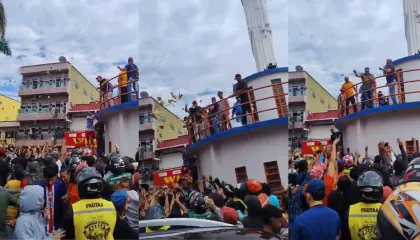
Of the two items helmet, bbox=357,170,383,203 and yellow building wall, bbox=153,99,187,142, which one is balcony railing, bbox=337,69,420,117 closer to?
helmet, bbox=357,170,383,203

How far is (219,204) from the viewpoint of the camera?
3.07 meters

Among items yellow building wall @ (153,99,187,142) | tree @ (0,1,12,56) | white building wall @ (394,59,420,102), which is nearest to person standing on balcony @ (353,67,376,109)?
white building wall @ (394,59,420,102)

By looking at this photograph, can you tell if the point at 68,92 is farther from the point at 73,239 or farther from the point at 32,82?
the point at 73,239

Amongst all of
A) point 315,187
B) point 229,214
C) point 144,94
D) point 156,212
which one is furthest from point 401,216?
point 144,94

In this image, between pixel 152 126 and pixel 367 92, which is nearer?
pixel 367 92

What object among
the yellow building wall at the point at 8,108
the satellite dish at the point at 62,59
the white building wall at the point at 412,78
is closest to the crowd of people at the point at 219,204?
the white building wall at the point at 412,78

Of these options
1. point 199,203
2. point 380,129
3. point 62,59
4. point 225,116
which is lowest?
point 199,203

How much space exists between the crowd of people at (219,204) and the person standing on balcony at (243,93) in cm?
40

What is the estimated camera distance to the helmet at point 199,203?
3113 mm

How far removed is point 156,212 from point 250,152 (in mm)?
894

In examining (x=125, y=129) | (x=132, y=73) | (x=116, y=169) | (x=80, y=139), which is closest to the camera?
(x=125, y=129)

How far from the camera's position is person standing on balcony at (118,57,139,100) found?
11.3ft

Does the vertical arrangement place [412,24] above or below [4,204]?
above

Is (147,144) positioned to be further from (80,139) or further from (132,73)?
(80,139)
